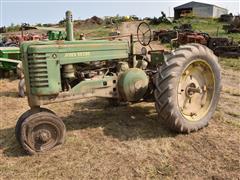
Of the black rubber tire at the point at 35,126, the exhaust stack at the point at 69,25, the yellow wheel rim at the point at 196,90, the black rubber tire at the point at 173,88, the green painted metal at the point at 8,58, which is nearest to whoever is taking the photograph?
the black rubber tire at the point at 35,126

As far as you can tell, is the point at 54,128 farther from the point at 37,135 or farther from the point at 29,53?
the point at 29,53

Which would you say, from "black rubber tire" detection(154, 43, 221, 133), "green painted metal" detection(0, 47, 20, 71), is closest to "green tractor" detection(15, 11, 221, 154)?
"black rubber tire" detection(154, 43, 221, 133)

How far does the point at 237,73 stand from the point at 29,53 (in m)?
7.80

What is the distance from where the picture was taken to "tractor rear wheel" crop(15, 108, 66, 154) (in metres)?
4.03

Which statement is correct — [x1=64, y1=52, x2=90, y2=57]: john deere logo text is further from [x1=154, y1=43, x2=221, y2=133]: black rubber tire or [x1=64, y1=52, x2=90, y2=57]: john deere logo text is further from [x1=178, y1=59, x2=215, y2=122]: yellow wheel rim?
[x1=178, y1=59, x2=215, y2=122]: yellow wheel rim

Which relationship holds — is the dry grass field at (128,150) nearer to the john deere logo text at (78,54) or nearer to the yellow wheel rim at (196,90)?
the yellow wheel rim at (196,90)

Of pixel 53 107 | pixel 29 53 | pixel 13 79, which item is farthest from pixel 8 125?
pixel 13 79

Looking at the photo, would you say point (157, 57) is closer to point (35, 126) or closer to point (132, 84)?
point (132, 84)

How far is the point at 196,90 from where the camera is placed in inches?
189

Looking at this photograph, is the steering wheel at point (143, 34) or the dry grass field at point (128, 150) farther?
the steering wheel at point (143, 34)

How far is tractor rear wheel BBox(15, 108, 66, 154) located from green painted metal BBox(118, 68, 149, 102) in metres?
1.18

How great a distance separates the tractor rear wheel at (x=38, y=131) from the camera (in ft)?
13.2

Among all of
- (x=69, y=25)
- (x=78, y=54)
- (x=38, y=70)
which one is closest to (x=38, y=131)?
(x=38, y=70)

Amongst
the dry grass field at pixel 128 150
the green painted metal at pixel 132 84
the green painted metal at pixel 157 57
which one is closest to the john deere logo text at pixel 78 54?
the green painted metal at pixel 132 84
